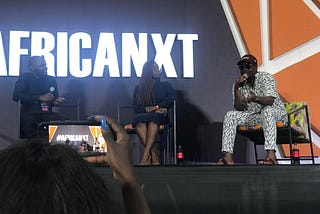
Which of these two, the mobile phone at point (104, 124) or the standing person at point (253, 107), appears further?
the standing person at point (253, 107)

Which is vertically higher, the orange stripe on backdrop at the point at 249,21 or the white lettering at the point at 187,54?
the orange stripe on backdrop at the point at 249,21

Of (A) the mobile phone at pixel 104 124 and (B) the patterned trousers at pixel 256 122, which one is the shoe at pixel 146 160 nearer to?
(B) the patterned trousers at pixel 256 122

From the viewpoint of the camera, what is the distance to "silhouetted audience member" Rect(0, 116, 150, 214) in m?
0.51

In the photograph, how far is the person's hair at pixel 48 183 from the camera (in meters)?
0.51

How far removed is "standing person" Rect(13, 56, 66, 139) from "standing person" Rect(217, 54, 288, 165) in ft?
5.01

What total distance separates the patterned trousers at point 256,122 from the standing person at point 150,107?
75 cm

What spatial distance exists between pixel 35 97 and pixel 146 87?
3.39 ft

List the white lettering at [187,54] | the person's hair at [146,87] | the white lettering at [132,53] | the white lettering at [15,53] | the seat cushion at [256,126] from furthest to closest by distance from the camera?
the white lettering at [187,54]
the white lettering at [132,53]
the white lettering at [15,53]
the person's hair at [146,87]
the seat cushion at [256,126]

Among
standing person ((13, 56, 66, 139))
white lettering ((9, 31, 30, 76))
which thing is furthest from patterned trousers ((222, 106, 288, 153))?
white lettering ((9, 31, 30, 76))

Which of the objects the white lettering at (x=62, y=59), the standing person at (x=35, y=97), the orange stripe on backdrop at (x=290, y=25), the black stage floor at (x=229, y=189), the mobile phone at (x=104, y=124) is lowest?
the black stage floor at (x=229, y=189)

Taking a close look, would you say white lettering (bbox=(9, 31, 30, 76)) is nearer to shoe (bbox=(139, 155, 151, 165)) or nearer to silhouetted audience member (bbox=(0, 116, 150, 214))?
shoe (bbox=(139, 155, 151, 165))

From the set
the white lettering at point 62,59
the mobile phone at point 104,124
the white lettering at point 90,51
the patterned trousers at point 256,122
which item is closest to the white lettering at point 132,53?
the white lettering at point 90,51

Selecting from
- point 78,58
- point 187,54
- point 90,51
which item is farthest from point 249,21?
point 78,58

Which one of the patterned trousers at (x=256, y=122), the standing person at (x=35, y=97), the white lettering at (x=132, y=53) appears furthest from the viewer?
the white lettering at (x=132, y=53)
